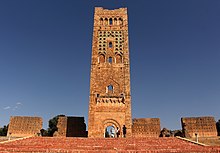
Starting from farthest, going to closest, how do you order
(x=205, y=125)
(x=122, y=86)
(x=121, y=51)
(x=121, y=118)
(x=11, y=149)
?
(x=205, y=125)
(x=121, y=51)
(x=122, y=86)
(x=121, y=118)
(x=11, y=149)

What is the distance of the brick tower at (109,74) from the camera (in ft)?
65.8

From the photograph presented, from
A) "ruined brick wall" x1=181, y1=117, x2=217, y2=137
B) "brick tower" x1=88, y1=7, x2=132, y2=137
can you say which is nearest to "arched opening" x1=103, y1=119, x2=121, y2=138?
"brick tower" x1=88, y1=7, x2=132, y2=137

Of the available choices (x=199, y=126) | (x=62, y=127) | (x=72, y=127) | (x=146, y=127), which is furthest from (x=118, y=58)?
(x=199, y=126)

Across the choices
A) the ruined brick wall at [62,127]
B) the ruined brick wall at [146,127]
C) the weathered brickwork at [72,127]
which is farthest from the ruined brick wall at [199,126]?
the ruined brick wall at [62,127]

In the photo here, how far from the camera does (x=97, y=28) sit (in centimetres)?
2434

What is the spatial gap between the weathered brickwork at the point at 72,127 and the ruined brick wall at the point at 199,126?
40.5 feet

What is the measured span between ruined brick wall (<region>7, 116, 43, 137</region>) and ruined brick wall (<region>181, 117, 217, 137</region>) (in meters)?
19.0

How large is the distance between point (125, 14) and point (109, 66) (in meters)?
7.49

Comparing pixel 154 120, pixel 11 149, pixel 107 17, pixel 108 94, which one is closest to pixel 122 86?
pixel 108 94

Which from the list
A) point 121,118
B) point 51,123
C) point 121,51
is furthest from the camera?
point 51,123

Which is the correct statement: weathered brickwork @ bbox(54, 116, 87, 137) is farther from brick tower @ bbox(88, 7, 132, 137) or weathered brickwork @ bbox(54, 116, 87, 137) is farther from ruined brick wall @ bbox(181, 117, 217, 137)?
ruined brick wall @ bbox(181, 117, 217, 137)

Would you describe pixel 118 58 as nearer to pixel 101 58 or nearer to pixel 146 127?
pixel 101 58

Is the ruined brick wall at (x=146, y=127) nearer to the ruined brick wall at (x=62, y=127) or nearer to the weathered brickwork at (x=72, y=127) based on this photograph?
the weathered brickwork at (x=72, y=127)

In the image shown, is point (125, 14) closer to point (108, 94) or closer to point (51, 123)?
point (108, 94)
